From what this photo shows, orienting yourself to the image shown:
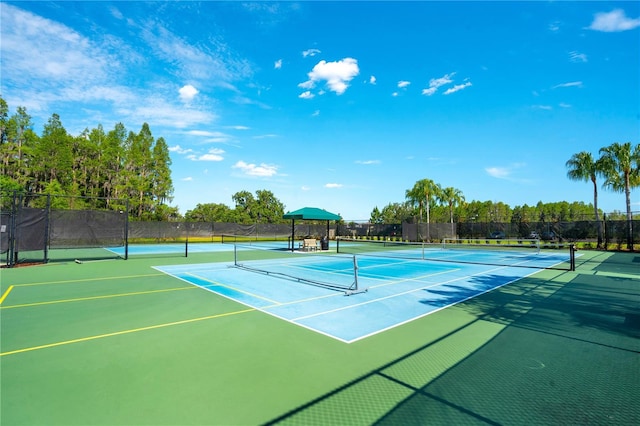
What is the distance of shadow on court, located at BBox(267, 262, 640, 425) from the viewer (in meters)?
3.11

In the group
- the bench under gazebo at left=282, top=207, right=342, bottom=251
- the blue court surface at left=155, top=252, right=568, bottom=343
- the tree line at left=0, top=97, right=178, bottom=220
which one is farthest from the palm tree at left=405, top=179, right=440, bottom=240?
the tree line at left=0, top=97, right=178, bottom=220

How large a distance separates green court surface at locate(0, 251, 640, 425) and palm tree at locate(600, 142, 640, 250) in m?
28.7

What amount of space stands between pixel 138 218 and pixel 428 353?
56.2 m

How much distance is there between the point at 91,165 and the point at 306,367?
64532mm

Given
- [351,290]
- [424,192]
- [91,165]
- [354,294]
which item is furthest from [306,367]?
[91,165]

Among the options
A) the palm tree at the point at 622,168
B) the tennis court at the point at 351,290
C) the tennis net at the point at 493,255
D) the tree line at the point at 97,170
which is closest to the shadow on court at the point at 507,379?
the tennis court at the point at 351,290

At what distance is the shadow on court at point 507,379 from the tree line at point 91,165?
53385 millimetres

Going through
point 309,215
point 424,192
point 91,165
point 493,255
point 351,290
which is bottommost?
point 493,255

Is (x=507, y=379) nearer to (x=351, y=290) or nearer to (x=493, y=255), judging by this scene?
(x=351, y=290)

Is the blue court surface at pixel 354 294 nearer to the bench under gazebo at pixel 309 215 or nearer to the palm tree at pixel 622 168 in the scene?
the bench under gazebo at pixel 309 215

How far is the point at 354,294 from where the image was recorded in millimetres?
8445

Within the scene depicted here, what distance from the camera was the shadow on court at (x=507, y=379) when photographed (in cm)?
311

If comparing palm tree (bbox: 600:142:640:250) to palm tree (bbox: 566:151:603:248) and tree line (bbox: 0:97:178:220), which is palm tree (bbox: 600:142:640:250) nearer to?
palm tree (bbox: 566:151:603:248)

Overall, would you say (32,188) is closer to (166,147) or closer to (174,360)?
(166,147)
